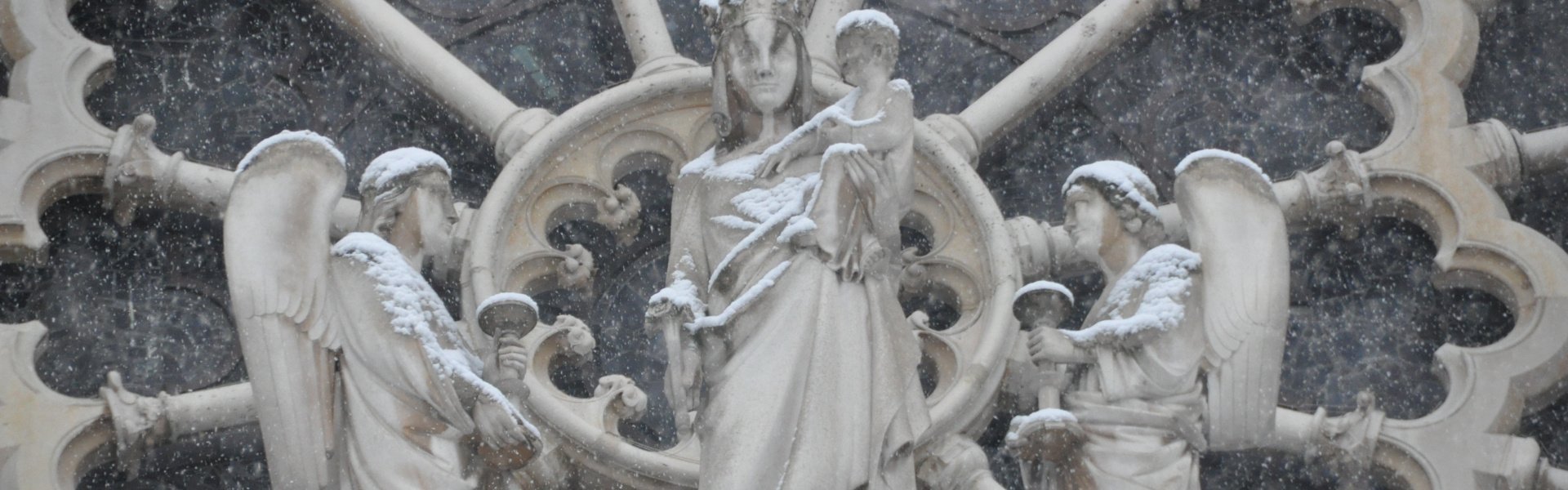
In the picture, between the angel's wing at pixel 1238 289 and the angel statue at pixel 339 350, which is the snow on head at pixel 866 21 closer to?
the angel's wing at pixel 1238 289

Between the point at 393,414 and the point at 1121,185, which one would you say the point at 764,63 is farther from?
the point at 393,414

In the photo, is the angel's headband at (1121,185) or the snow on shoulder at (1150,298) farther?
the angel's headband at (1121,185)

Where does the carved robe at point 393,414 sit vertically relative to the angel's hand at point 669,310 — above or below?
below

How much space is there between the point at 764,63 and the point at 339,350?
1.55 m

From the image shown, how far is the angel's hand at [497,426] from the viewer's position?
12.2 m

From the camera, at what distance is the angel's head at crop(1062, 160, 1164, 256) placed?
13.1 m

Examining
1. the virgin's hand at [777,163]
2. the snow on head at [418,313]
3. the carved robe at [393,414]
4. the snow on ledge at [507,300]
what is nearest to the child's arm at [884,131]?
the virgin's hand at [777,163]

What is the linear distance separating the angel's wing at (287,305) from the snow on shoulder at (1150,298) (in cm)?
216

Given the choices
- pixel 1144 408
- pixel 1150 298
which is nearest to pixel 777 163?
pixel 1150 298

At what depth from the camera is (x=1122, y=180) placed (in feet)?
43.1

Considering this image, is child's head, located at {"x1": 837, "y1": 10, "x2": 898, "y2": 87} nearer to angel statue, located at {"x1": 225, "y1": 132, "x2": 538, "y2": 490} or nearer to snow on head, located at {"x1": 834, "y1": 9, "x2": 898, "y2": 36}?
snow on head, located at {"x1": 834, "y1": 9, "x2": 898, "y2": 36}

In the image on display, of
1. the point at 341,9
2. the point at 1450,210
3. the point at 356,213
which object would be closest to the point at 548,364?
the point at 356,213

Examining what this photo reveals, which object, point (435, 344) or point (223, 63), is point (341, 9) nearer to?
point (223, 63)

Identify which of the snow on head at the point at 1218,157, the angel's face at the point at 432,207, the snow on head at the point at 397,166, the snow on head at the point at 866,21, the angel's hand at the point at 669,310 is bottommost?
the angel's hand at the point at 669,310
